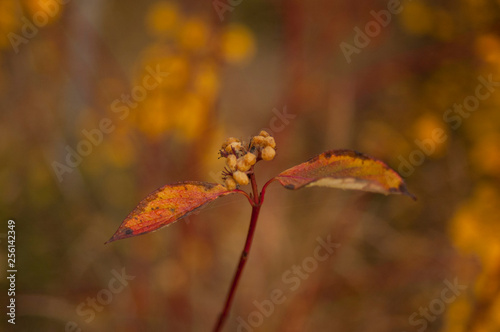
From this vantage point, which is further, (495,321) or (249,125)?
(249,125)

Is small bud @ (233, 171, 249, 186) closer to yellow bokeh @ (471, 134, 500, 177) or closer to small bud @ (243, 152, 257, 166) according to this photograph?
small bud @ (243, 152, 257, 166)

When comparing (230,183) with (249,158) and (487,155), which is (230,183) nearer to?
(249,158)

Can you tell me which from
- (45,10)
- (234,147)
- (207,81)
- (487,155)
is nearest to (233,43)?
(207,81)

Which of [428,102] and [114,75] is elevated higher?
[114,75]

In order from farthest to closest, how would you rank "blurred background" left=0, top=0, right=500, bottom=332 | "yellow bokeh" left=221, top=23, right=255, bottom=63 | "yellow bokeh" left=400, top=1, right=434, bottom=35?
"yellow bokeh" left=400, top=1, right=434, bottom=35
"yellow bokeh" left=221, top=23, right=255, bottom=63
"blurred background" left=0, top=0, right=500, bottom=332

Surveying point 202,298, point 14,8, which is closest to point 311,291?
point 202,298

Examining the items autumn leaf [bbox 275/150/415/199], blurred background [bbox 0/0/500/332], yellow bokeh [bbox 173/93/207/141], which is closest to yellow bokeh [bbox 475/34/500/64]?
blurred background [bbox 0/0/500/332]

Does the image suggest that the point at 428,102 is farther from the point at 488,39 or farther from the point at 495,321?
the point at 495,321
